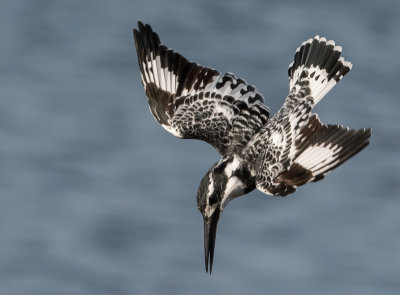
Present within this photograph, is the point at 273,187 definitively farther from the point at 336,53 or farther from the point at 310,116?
the point at 336,53

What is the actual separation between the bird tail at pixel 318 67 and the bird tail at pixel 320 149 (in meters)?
0.90

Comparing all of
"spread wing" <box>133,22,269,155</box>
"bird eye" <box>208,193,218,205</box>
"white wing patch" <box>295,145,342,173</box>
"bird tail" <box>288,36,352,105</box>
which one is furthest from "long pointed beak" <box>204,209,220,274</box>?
"bird tail" <box>288,36,352,105</box>

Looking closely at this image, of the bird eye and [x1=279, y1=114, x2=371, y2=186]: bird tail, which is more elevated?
[x1=279, y1=114, x2=371, y2=186]: bird tail

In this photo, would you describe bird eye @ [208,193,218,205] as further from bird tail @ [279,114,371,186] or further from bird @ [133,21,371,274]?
bird tail @ [279,114,371,186]

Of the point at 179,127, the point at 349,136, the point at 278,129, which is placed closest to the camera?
the point at 349,136

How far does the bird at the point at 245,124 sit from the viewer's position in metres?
6.82

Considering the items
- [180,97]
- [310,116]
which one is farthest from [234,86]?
[310,116]

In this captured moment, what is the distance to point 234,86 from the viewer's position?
305 inches

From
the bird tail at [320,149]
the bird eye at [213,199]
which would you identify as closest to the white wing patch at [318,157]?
the bird tail at [320,149]

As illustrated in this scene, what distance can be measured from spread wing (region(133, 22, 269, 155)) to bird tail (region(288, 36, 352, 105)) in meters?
0.43

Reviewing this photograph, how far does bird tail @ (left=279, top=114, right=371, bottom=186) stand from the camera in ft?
21.6

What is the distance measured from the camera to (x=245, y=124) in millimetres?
7477

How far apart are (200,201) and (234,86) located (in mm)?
1103

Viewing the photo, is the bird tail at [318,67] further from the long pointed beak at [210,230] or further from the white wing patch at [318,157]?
the long pointed beak at [210,230]
